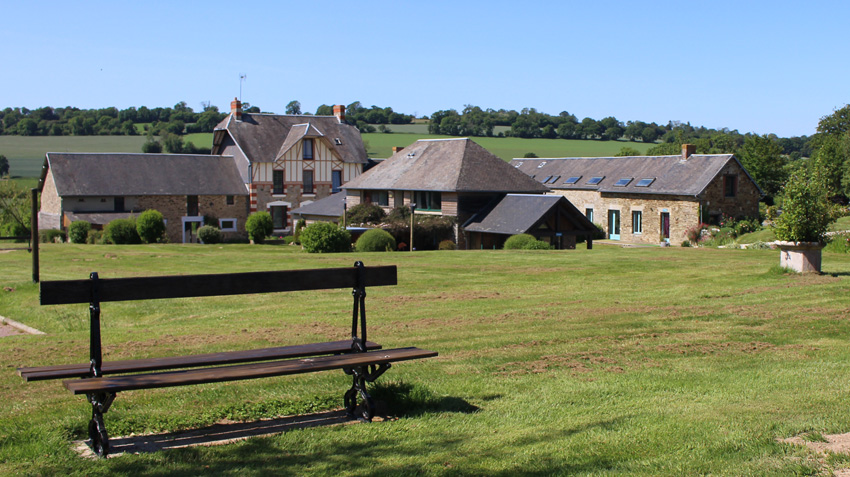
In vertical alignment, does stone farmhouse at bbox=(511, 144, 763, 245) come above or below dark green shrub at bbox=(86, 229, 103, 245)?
above

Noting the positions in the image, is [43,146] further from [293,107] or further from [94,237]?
[94,237]

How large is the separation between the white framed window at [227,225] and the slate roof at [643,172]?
2321cm

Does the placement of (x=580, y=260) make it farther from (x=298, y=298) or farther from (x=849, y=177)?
(x=849, y=177)

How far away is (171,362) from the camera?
620 centimetres

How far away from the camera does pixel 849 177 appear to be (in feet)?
208

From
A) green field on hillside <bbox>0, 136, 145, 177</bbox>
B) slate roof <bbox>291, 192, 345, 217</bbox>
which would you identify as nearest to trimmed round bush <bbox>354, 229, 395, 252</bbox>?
slate roof <bbox>291, 192, 345, 217</bbox>

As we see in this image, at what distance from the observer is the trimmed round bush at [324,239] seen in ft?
108

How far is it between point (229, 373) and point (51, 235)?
4676 centimetres

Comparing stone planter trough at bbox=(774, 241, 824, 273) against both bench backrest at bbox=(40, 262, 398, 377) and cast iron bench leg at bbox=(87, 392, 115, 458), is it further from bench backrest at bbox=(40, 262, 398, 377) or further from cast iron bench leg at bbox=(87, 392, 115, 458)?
cast iron bench leg at bbox=(87, 392, 115, 458)

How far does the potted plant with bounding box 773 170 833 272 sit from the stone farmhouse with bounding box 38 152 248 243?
4320cm

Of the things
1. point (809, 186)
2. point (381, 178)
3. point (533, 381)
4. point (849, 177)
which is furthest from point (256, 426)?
point (849, 177)

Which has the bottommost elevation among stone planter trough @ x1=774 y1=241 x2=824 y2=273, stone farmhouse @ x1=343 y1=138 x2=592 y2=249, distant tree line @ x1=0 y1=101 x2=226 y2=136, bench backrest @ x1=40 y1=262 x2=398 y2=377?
stone planter trough @ x1=774 y1=241 x2=824 y2=273

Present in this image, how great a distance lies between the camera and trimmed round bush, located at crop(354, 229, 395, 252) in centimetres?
3438

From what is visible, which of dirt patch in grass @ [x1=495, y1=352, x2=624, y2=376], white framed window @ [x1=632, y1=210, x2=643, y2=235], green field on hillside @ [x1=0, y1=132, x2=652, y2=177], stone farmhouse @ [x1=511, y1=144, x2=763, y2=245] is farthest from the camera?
green field on hillside @ [x1=0, y1=132, x2=652, y2=177]
